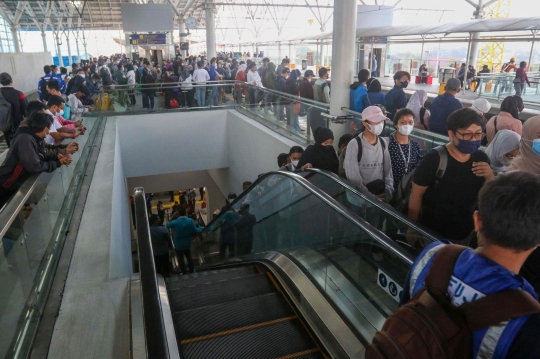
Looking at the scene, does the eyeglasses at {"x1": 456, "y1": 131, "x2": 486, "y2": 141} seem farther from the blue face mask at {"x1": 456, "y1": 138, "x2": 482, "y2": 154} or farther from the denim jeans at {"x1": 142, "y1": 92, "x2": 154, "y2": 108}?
the denim jeans at {"x1": 142, "y1": 92, "x2": 154, "y2": 108}

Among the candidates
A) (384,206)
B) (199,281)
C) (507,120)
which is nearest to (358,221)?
(384,206)

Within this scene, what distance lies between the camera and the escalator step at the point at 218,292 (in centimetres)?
370

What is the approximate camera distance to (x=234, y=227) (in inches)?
252

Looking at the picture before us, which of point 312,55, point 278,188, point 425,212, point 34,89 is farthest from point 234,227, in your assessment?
point 312,55

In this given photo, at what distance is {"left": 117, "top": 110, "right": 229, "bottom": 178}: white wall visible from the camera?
→ 14.0 meters

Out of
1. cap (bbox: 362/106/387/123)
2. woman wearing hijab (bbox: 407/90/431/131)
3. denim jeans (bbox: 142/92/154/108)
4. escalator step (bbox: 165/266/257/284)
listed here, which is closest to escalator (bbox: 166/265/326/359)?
escalator step (bbox: 165/266/257/284)

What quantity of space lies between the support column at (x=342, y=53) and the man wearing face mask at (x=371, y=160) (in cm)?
355

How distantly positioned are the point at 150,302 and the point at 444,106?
202 inches

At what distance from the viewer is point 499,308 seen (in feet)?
4.41

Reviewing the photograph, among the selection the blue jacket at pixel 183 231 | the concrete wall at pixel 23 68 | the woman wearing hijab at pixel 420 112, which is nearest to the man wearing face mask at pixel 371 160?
the woman wearing hijab at pixel 420 112

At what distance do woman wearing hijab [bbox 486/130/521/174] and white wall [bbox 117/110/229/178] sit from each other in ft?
38.1

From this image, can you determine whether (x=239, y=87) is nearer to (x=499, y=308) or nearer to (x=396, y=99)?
(x=396, y=99)

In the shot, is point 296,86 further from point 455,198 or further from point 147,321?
point 147,321

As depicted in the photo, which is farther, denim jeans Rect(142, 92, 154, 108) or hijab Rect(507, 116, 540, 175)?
denim jeans Rect(142, 92, 154, 108)
